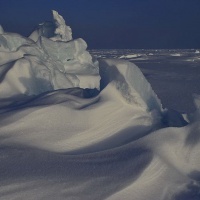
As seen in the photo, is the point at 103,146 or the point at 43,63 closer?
the point at 103,146

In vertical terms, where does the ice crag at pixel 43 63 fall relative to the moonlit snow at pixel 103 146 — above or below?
below

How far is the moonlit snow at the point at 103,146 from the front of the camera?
7.99ft

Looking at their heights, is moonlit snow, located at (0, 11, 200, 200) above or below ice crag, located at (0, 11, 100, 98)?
above

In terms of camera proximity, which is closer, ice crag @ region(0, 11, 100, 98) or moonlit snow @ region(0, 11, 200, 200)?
moonlit snow @ region(0, 11, 200, 200)

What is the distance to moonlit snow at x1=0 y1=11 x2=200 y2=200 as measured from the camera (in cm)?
244

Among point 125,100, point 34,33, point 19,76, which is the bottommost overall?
point 34,33

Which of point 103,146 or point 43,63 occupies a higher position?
point 103,146

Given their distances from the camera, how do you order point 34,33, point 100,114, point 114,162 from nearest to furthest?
1. point 114,162
2. point 100,114
3. point 34,33

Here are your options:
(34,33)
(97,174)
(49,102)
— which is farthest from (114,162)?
(34,33)

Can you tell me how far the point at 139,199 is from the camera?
2402 mm

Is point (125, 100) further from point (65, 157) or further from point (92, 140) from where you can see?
point (65, 157)

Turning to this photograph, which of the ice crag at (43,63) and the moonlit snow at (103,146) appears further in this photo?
the ice crag at (43,63)

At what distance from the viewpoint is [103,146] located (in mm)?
3242

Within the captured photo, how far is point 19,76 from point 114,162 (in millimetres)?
3781
